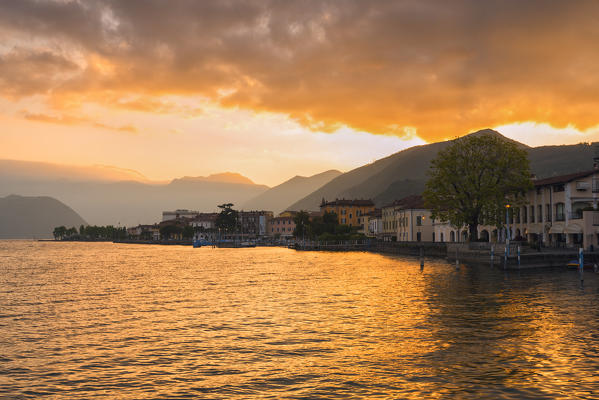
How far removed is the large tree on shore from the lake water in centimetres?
3916

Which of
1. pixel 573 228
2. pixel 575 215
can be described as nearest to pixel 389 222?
pixel 575 215

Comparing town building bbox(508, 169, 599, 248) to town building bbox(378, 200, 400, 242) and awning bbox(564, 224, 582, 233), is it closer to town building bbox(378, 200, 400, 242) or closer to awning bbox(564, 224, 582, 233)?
awning bbox(564, 224, 582, 233)

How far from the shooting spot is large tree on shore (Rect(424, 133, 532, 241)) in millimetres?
90312

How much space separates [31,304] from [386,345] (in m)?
32.2

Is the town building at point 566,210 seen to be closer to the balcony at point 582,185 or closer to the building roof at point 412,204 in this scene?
the balcony at point 582,185

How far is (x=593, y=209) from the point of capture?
81188mm

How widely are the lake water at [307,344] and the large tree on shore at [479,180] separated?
128 ft

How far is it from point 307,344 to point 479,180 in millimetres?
72439

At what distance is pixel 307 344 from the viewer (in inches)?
1063

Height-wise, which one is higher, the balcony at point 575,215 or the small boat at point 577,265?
the balcony at point 575,215

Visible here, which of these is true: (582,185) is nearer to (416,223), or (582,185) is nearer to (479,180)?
(479,180)

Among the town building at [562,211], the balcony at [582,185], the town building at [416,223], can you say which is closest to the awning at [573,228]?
the town building at [562,211]

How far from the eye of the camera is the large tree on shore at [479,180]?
90312mm

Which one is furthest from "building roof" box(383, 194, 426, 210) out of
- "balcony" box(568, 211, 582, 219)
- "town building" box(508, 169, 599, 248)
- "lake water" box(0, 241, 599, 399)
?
"lake water" box(0, 241, 599, 399)
